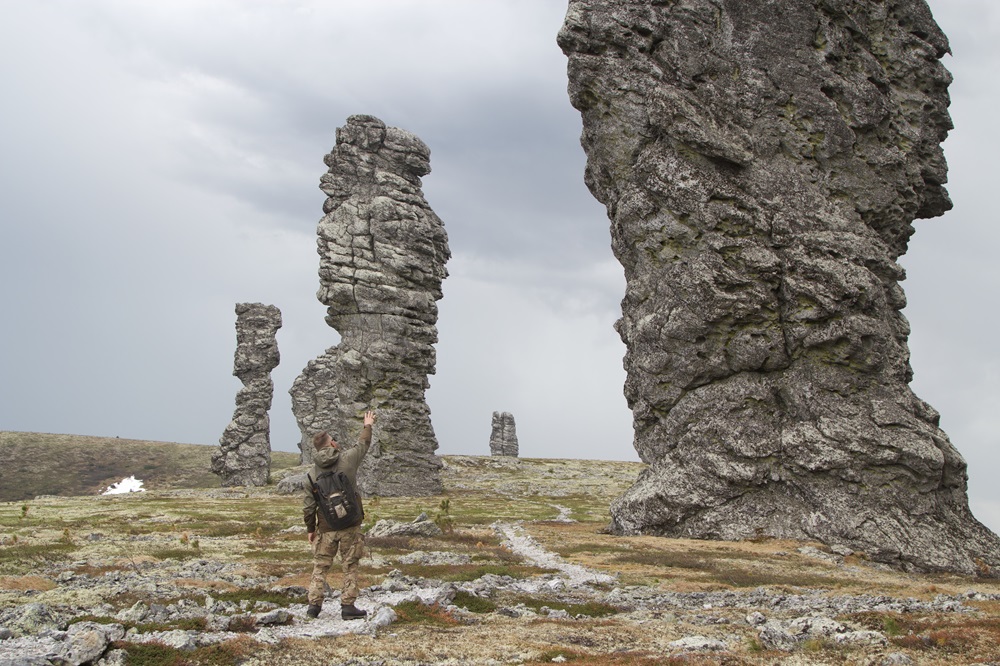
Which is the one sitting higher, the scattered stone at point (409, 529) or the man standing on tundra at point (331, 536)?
the man standing on tundra at point (331, 536)

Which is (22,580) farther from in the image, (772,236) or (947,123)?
(947,123)

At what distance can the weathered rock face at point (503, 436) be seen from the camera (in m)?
125

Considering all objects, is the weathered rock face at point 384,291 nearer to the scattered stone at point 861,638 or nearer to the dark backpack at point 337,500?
the dark backpack at point 337,500

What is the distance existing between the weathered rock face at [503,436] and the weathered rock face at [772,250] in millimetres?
87189

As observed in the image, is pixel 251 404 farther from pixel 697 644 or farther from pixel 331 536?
pixel 697 644

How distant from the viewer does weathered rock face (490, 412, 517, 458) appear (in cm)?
12529

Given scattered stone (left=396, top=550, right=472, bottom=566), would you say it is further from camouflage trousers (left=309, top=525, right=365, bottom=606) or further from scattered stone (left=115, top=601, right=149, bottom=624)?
scattered stone (left=115, top=601, right=149, bottom=624)

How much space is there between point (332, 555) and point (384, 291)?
176 ft

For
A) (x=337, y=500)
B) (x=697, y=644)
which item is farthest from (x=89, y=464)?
(x=697, y=644)

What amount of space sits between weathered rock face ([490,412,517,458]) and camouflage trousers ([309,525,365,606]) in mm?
110434

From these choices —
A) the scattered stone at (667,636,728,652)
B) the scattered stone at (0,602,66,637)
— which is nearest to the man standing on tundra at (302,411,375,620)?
the scattered stone at (0,602,66,637)

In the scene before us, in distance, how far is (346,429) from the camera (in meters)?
66.1

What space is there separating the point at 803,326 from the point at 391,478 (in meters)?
40.5

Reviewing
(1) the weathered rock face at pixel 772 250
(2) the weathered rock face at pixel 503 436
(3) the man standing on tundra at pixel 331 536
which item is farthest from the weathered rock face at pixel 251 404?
(3) the man standing on tundra at pixel 331 536
